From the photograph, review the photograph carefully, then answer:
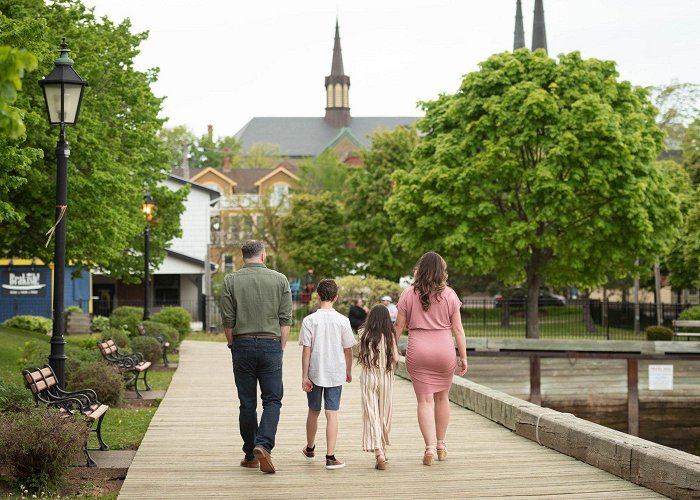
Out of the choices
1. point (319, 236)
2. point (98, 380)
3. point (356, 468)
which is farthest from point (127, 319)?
point (319, 236)

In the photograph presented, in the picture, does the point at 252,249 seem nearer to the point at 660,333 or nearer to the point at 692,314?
the point at 660,333

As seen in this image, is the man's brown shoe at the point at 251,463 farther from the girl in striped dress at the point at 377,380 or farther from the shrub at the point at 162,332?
the shrub at the point at 162,332

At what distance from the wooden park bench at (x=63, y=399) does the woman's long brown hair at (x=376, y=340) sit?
105 inches

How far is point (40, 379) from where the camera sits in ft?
36.2

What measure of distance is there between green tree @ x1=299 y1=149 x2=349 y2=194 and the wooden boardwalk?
6292cm

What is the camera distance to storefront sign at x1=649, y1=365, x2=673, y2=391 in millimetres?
27022

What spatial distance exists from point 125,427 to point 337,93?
125 meters

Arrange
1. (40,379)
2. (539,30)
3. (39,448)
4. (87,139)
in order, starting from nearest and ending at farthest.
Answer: (39,448), (40,379), (87,139), (539,30)

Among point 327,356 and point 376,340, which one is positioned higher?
point 376,340

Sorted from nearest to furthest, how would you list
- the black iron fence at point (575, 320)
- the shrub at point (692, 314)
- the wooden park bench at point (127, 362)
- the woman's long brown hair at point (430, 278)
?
the woman's long brown hair at point (430, 278) → the wooden park bench at point (127, 362) → the shrub at point (692, 314) → the black iron fence at point (575, 320)

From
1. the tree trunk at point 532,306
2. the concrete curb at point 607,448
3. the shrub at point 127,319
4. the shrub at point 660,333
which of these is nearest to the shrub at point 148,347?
the shrub at point 127,319

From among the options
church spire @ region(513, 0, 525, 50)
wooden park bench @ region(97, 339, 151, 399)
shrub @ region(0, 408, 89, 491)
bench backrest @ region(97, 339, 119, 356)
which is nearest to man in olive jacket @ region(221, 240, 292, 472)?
shrub @ region(0, 408, 89, 491)

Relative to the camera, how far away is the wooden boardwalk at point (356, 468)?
28.8 ft

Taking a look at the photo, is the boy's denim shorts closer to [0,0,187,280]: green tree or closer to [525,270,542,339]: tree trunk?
[0,0,187,280]: green tree
